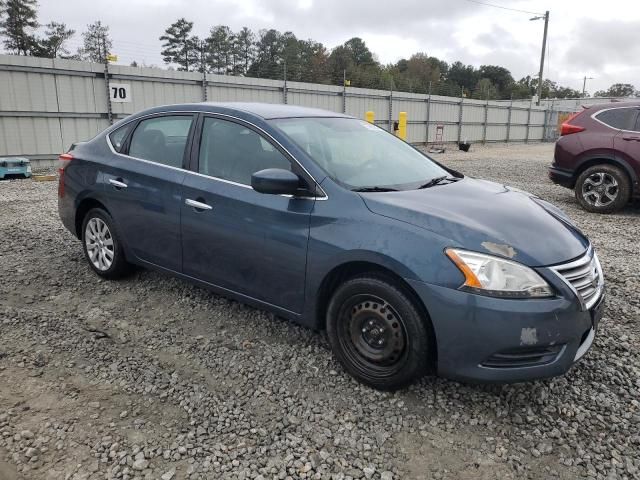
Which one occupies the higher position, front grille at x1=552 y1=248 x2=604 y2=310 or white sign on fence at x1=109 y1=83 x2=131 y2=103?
white sign on fence at x1=109 y1=83 x2=131 y2=103

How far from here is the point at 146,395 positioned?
9.29ft

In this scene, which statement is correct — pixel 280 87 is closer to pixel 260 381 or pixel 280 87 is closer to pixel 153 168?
pixel 153 168

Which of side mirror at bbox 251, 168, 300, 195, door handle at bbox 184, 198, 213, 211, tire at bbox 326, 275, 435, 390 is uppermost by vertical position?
side mirror at bbox 251, 168, 300, 195

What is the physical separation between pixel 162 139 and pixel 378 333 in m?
2.39

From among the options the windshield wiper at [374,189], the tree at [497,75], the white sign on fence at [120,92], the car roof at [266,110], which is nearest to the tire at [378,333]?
the windshield wiper at [374,189]

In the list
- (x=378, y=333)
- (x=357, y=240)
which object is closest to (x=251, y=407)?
(x=378, y=333)

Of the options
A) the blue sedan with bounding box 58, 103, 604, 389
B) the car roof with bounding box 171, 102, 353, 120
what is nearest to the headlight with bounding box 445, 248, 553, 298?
the blue sedan with bounding box 58, 103, 604, 389

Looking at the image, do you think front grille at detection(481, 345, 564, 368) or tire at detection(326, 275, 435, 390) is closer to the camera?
front grille at detection(481, 345, 564, 368)

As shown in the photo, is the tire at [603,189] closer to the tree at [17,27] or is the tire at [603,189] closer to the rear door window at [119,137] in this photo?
the rear door window at [119,137]

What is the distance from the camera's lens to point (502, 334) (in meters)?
2.45

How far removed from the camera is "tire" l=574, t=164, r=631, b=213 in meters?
7.53

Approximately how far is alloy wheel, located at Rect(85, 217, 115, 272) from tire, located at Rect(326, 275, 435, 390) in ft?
7.72

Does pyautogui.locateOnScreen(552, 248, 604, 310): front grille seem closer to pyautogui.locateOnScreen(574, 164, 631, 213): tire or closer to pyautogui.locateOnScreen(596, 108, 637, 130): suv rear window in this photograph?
pyautogui.locateOnScreen(574, 164, 631, 213): tire

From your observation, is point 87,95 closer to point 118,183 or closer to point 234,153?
point 118,183
